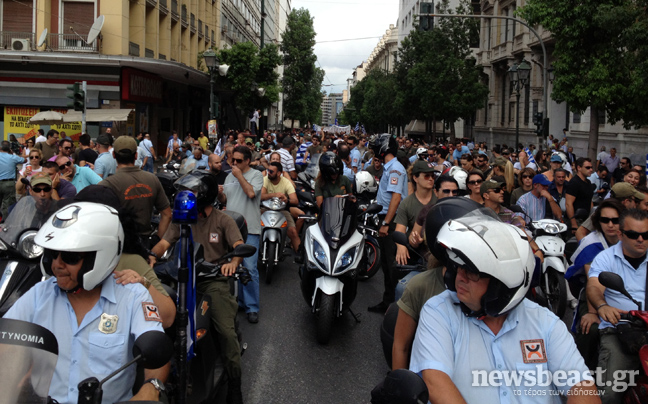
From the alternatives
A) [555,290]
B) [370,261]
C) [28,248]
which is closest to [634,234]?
[555,290]

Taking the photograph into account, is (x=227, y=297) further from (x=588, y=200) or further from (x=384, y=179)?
(x=588, y=200)

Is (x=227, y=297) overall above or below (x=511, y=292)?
below

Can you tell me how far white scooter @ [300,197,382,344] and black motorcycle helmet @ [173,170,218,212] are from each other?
1.85 m

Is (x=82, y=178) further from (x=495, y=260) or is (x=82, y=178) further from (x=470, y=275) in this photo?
(x=495, y=260)

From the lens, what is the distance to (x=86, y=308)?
287 centimetres

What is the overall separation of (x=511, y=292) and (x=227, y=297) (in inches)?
112

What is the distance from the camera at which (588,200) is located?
9.39m

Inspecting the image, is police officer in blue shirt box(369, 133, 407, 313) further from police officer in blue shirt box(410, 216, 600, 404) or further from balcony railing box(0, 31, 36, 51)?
balcony railing box(0, 31, 36, 51)

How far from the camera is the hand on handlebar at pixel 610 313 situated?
13.4 feet

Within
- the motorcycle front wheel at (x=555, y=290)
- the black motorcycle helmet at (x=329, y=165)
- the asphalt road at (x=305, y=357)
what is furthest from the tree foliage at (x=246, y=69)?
the motorcycle front wheel at (x=555, y=290)

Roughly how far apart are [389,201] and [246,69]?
26.8 meters

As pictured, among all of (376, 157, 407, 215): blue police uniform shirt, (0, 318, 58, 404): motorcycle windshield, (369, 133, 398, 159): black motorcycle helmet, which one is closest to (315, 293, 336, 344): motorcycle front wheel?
(376, 157, 407, 215): blue police uniform shirt

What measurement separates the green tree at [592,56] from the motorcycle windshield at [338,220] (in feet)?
45.1

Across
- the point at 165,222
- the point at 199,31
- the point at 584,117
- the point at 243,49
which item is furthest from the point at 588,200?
the point at 199,31
